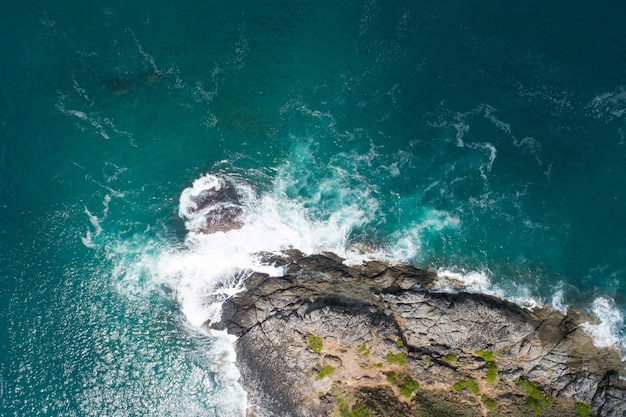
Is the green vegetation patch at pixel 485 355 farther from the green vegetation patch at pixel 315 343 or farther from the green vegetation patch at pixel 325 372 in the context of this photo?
the green vegetation patch at pixel 315 343

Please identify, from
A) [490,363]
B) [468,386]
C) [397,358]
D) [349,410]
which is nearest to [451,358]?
[468,386]

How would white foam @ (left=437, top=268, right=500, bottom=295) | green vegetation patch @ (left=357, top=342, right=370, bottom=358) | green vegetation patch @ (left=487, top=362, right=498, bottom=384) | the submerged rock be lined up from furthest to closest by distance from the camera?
the submerged rock → white foam @ (left=437, top=268, right=500, bottom=295) → green vegetation patch @ (left=357, top=342, right=370, bottom=358) → green vegetation patch @ (left=487, top=362, right=498, bottom=384)

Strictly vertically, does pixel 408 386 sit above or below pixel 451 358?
below

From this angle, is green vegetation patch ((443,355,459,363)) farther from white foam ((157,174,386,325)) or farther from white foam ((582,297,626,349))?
white foam ((157,174,386,325))

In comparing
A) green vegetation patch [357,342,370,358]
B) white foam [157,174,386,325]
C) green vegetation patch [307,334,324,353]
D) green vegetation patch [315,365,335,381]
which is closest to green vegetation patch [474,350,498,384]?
green vegetation patch [357,342,370,358]

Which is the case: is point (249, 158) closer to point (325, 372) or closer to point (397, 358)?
point (325, 372)

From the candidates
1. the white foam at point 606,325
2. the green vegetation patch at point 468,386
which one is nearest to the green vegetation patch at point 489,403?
the green vegetation patch at point 468,386

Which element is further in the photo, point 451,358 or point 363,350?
point 363,350
